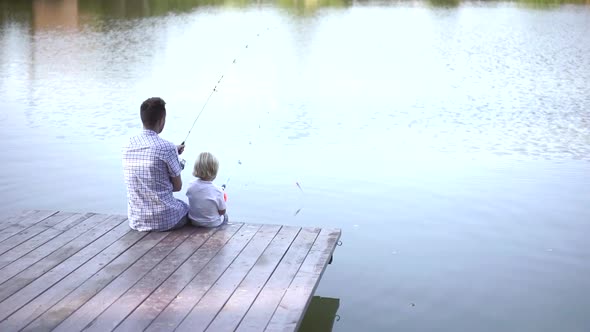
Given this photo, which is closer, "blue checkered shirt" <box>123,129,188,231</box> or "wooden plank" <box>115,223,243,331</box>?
"wooden plank" <box>115,223,243,331</box>

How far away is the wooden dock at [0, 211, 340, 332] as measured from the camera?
4.08m

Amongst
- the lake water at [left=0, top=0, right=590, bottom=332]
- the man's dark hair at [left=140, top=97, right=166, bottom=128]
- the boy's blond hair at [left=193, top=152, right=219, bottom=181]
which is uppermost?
the man's dark hair at [left=140, top=97, right=166, bottom=128]

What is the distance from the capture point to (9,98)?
12.2m

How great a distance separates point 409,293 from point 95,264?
1.89 m

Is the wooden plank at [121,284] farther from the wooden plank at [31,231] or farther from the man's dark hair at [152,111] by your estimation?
the wooden plank at [31,231]

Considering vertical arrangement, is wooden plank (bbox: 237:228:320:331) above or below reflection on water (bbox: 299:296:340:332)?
above

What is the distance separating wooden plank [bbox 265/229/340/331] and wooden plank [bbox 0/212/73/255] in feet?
5.32

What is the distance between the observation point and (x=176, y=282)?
4566mm

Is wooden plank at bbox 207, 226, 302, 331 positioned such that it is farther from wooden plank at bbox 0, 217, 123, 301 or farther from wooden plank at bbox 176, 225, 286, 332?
wooden plank at bbox 0, 217, 123, 301

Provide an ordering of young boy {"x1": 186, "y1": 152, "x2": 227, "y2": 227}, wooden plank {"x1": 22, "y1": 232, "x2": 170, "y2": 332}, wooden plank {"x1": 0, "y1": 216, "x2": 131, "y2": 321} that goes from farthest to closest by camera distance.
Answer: young boy {"x1": 186, "y1": 152, "x2": 227, "y2": 227}, wooden plank {"x1": 0, "y1": 216, "x2": 131, "y2": 321}, wooden plank {"x1": 22, "y1": 232, "x2": 170, "y2": 332}

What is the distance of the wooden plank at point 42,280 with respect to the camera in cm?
424

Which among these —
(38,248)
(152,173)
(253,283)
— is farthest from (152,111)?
(253,283)

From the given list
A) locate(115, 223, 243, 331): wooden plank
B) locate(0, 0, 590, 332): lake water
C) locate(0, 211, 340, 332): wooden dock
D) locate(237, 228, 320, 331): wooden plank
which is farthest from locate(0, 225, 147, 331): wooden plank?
locate(0, 0, 590, 332): lake water

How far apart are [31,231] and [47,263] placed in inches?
26.5
